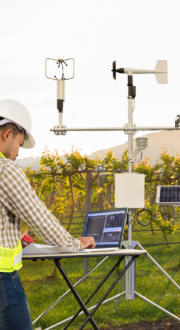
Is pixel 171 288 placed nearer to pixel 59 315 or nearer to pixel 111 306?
pixel 111 306

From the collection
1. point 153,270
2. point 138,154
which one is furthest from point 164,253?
point 138,154

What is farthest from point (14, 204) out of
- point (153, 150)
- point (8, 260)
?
point (153, 150)

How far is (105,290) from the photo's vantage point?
484 centimetres

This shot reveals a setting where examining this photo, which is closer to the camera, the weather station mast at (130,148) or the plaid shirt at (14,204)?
the plaid shirt at (14,204)

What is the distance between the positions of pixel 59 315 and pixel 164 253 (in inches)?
132

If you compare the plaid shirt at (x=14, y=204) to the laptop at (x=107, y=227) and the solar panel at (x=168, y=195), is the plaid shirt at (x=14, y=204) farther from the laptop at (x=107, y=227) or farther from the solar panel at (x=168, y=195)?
the solar panel at (x=168, y=195)

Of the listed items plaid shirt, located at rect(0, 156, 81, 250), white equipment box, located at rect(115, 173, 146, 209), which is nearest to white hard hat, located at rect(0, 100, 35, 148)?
plaid shirt, located at rect(0, 156, 81, 250)

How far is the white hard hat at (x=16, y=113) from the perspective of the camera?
160 cm

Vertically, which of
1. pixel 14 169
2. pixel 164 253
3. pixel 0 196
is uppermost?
pixel 14 169

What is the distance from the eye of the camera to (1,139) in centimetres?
149

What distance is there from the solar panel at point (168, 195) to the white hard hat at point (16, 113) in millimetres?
3014

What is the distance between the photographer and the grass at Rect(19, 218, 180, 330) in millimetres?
4016

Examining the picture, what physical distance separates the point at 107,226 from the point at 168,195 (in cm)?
201

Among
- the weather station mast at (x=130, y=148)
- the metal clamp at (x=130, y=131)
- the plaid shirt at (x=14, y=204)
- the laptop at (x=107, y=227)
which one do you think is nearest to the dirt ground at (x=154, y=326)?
the weather station mast at (x=130, y=148)
